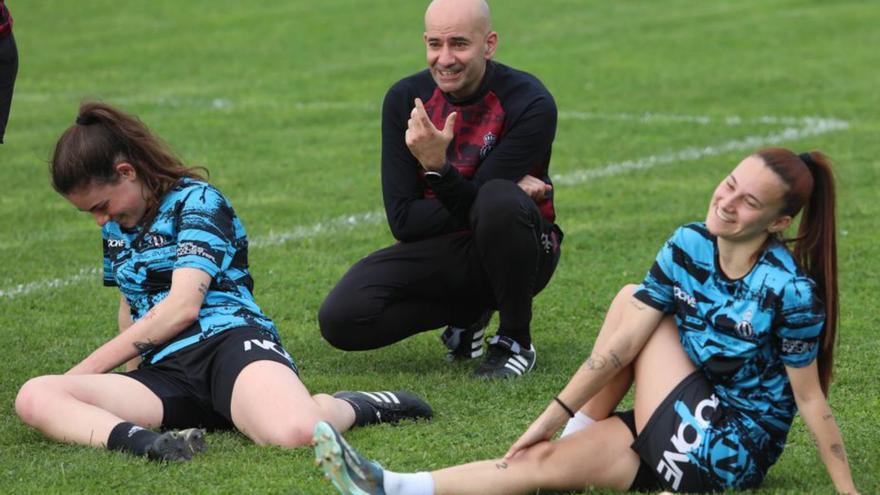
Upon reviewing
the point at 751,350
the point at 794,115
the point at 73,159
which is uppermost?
the point at 73,159

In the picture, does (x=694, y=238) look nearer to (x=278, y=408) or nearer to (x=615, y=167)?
(x=278, y=408)

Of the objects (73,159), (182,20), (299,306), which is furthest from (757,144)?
(182,20)

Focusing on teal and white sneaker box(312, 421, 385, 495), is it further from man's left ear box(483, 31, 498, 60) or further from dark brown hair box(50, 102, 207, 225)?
man's left ear box(483, 31, 498, 60)

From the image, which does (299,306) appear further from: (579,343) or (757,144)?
(757,144)

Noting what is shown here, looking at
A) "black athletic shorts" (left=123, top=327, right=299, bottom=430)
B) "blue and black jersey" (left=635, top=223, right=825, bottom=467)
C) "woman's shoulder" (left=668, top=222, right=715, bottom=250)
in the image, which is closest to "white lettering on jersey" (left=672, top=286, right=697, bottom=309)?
"blue and black jersey" (left=635, top=223, right=825, bottom=467)

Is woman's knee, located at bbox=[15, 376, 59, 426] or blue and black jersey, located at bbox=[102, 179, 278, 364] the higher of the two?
blue and black jersey, located at bbox=[102, 179, 278, 364]

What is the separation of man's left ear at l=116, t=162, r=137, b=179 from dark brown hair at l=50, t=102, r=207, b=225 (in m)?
0.01

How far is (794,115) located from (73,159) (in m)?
8.00

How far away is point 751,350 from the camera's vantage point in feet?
14.0

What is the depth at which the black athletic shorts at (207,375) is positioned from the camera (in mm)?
5211

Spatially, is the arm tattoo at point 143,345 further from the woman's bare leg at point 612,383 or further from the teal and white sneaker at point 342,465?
the woman's bare leg at point 612,383

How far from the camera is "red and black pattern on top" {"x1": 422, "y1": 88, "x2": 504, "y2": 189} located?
19.9 feet

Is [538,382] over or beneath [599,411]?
beneath

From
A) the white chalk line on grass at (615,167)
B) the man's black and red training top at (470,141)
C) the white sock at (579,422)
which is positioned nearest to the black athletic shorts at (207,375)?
the man's black and red training top at (470,141)
